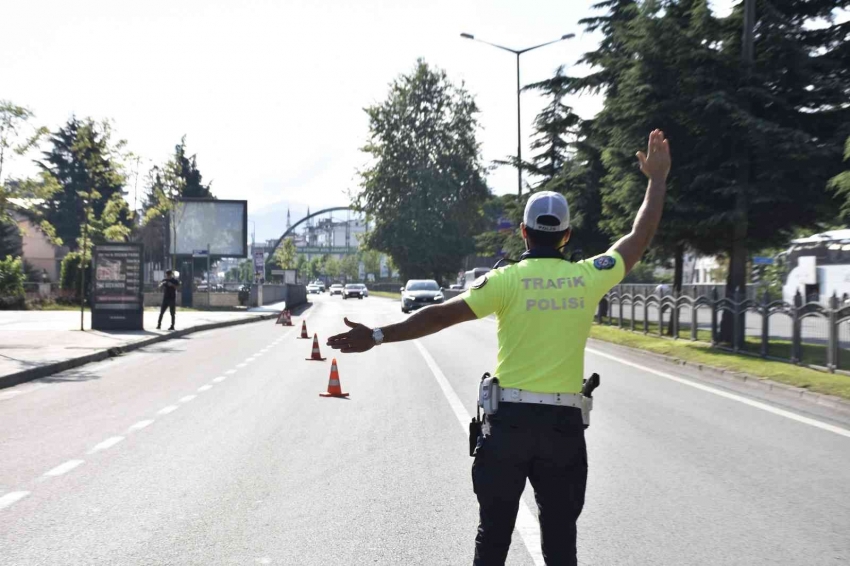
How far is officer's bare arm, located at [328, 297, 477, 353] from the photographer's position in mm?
3771

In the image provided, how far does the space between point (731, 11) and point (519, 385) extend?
19947mm

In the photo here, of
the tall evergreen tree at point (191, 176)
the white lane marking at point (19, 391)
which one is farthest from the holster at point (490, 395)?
the tall evergreen tree at point (191, 176)

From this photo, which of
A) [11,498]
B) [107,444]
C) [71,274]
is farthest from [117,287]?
[71,274]

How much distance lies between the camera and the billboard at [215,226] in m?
64.6

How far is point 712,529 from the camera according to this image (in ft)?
20.2

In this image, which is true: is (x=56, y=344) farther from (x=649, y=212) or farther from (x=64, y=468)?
(x=649, y=212)

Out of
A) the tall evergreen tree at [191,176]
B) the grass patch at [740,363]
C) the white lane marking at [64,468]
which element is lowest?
the white lane marking at [64,468]

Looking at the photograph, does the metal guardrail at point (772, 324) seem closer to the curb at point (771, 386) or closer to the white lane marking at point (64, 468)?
the curb at point (771, 386)

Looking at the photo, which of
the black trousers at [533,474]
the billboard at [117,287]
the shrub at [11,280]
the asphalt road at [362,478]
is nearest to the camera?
the black trousers at [533,474]

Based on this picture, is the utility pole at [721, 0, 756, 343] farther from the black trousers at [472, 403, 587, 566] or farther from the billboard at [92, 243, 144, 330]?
the black trousers at [472, 403, 587, 566]

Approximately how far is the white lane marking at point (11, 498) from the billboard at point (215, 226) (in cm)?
5803

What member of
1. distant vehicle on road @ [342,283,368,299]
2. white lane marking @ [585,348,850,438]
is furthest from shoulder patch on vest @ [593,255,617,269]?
distant vehicle on road @ [342,283,368,299]

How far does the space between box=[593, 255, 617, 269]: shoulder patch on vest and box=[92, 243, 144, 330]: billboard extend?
86.6 feet

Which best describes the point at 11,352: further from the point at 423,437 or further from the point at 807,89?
the point at 807,89
